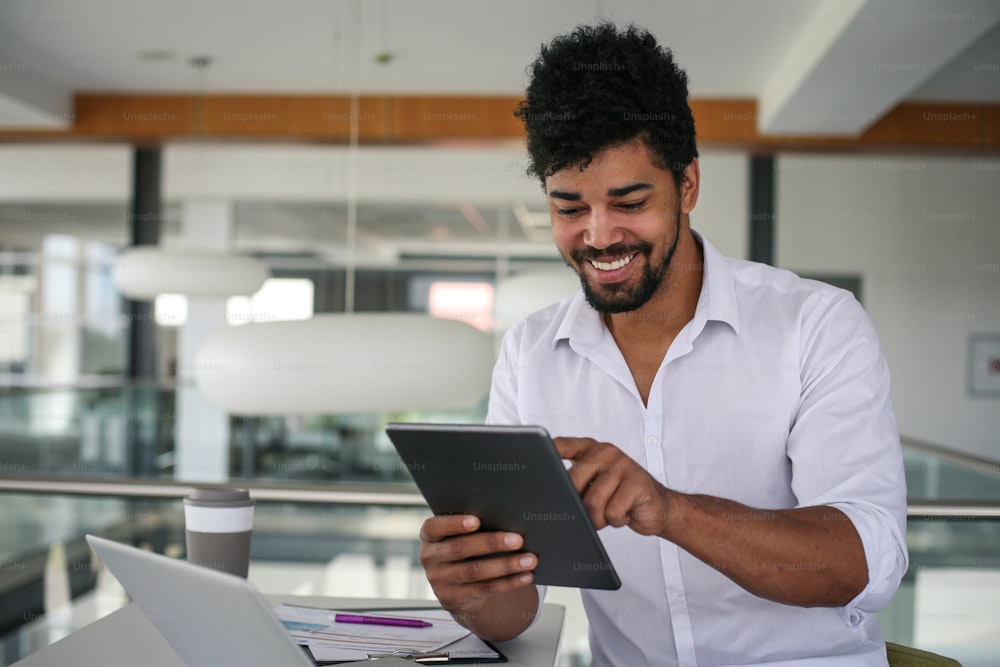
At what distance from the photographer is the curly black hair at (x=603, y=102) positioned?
1.62 metres

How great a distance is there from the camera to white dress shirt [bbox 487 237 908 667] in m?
1.50

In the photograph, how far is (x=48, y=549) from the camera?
3.12 meters

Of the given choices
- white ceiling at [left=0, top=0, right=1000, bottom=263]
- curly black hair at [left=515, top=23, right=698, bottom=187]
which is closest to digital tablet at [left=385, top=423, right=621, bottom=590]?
curly black hair at [left=515, top=23, right=698, bottom=187]

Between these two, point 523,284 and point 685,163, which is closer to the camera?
point 685,163

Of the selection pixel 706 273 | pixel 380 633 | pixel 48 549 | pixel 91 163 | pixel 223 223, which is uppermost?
pixel 91 163

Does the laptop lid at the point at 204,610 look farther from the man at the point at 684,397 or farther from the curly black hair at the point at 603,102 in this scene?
the curly black hair at the point at 603,102

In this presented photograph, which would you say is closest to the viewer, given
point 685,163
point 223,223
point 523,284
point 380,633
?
point 380,633

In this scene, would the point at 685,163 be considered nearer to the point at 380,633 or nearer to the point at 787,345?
the point at 787,345

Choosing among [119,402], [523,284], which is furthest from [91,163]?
[523,284]

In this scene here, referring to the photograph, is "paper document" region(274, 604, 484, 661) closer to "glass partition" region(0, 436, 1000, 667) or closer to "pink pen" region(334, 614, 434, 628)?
"pink pen" region(334, 614, 434, 628)

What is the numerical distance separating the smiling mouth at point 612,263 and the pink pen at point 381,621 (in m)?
0.67

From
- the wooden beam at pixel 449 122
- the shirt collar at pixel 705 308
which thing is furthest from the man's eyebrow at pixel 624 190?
the wooden beam at pixel 449 122

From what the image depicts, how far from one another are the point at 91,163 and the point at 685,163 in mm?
7125

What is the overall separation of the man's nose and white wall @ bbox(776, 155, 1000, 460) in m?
5.45
